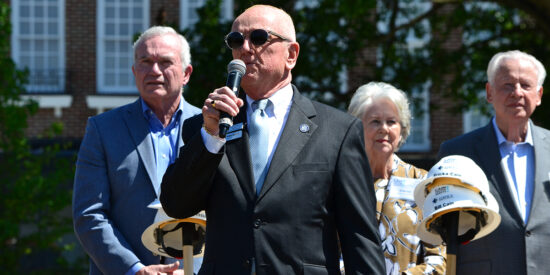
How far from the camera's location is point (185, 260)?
13.7ft

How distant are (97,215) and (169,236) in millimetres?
643

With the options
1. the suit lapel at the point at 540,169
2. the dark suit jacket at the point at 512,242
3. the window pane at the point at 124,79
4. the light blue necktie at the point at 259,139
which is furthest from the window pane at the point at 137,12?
the light blue necktie at the point at 259,139

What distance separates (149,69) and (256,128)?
5.22 ft

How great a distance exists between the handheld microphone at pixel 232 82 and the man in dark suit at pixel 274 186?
120mm

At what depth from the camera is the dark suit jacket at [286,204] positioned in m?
3.59

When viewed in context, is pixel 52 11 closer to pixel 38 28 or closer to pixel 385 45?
pixel 38 28

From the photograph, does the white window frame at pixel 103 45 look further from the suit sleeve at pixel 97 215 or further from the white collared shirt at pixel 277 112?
the white collared shirt at pixel 277 112

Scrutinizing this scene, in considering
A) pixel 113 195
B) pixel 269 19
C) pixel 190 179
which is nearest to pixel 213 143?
pixel 190 179

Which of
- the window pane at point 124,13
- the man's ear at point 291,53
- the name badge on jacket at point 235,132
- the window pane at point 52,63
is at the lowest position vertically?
the name badge on jacket at point 235,132

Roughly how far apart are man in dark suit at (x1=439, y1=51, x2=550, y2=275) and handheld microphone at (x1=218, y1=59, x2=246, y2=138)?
7.83ft

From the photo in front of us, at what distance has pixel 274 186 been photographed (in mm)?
3623

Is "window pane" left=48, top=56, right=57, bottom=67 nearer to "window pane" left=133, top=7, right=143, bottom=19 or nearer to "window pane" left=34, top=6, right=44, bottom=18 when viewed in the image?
"window pane" left=34, top=6, right=44, bottom=18

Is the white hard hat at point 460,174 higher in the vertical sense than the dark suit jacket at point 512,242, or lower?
higher

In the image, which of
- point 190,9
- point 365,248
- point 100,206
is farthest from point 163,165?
point 190,9
